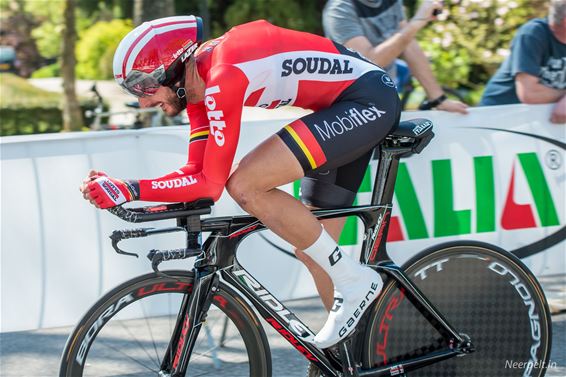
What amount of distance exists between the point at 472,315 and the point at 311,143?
1.15 meters

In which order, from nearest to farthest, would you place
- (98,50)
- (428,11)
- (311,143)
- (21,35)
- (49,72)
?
(311,143) < (428,11) < (98,50) < (21,35) < (49,72)

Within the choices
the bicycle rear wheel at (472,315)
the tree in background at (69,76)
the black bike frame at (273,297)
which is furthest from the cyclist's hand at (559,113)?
the tree in background at (69,76)

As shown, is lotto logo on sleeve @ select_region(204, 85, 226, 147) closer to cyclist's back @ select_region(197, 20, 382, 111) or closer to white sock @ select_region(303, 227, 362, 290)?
cyclist's back @ select_region(197, 20, 382, 111)

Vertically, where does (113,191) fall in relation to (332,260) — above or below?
above

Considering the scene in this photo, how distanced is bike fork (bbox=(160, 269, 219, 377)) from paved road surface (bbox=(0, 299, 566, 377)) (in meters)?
1.18

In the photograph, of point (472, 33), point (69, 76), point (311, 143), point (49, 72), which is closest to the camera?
point (311, 143)

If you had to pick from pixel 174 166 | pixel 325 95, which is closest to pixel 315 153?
pixel 325 95

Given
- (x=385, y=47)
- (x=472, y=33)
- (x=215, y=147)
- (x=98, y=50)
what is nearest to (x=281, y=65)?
(x=215, y=147)

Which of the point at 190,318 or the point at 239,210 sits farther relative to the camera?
the point at 239,210

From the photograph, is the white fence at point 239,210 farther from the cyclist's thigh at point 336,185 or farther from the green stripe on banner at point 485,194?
the cyclist's thigh at point 336,185

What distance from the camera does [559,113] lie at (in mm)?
5676

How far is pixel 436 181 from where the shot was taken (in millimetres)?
5637

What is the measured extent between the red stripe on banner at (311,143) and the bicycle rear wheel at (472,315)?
679mm

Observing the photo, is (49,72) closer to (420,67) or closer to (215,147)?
(420,67)
